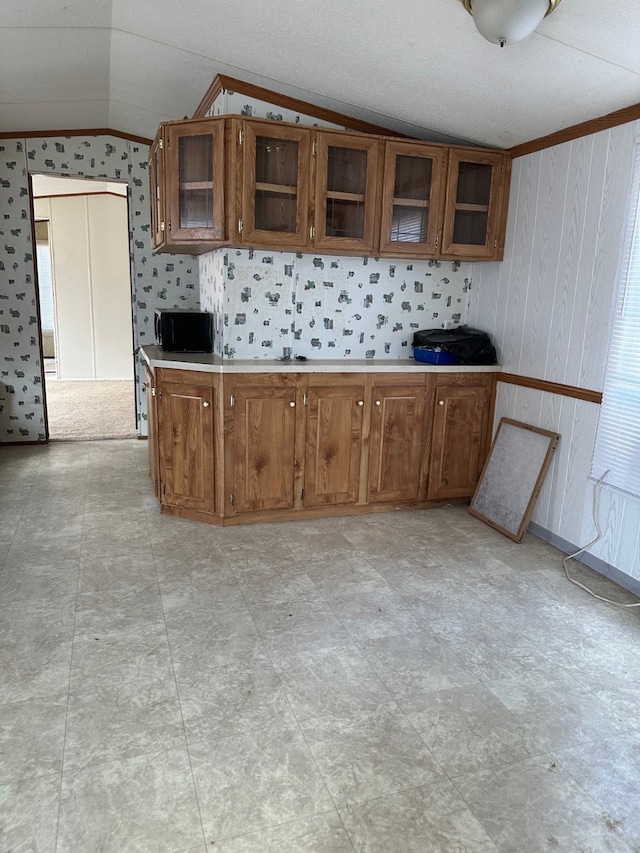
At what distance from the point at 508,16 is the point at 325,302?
202 cm

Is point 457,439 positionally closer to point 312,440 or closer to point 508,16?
point 312,440

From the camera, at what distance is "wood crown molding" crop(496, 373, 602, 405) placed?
318cm

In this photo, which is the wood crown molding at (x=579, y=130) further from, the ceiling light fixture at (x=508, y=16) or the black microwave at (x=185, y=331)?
the black microwave at (x=185, y=331)

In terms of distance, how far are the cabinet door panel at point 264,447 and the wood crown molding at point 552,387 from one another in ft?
4.60

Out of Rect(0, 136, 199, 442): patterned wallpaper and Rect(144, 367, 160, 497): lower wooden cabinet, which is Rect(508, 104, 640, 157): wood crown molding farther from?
Rect(0, 136, 199, 442): patterned wallpaper

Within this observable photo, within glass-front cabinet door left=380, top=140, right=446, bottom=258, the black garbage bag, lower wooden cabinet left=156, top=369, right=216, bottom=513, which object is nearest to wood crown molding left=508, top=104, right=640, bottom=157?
glass-front cabinet door left=380, top=140, right=446, bottom=258

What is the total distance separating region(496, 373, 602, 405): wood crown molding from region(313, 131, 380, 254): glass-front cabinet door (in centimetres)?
120

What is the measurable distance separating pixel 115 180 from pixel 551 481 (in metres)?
4.24

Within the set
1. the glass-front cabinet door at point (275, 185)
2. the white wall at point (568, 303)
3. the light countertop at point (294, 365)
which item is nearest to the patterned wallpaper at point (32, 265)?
the light countertop at point (294, 365)

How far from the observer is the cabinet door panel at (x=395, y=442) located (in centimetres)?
375

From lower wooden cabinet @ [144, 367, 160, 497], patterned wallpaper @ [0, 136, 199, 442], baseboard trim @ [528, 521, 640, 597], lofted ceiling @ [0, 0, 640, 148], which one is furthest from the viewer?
patterned wallpaper @ [0, 136, 199, 442]

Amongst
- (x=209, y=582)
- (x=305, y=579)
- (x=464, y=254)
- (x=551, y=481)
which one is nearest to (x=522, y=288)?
(x=464, y=254)

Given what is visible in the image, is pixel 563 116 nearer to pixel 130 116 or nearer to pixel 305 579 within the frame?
pixel 305 579

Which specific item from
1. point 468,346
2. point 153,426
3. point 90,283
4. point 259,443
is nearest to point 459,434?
point 468,346
